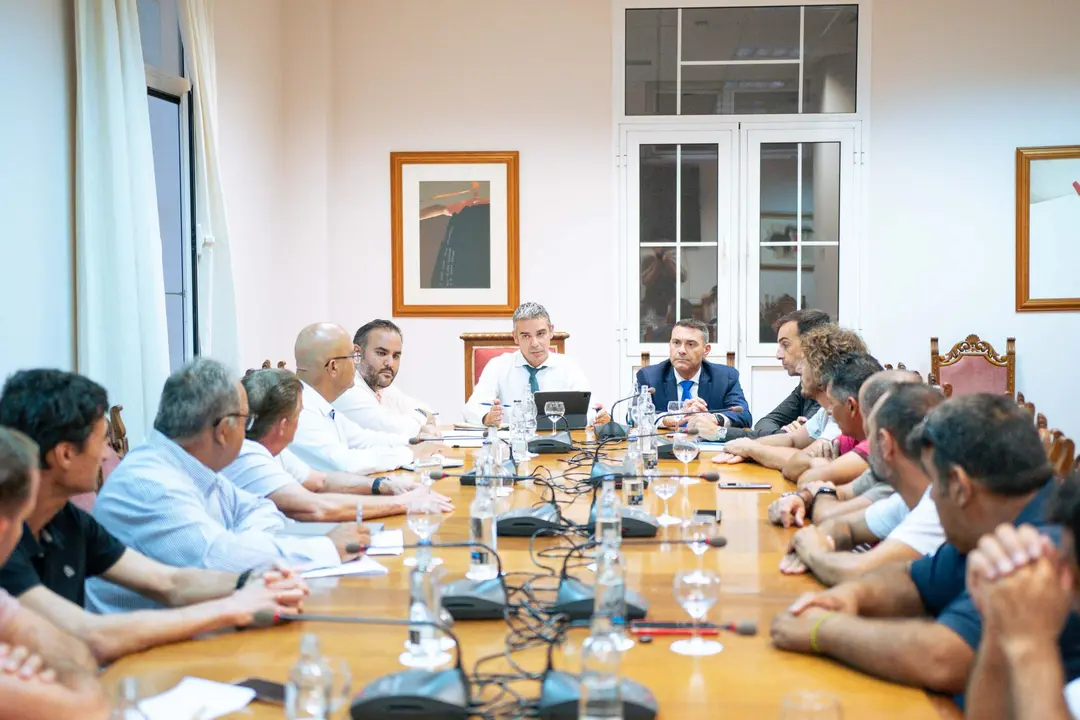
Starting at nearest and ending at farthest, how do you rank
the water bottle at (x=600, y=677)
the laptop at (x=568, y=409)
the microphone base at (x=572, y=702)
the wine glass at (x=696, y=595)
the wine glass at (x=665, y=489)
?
the water bottle at (x=600, y=677) < the microphone base at (x=572, y=702) < the wine glass at (x=696, y=595) < the wine glass at (x=665, y=489) < the laptop at (x=568, y=409)

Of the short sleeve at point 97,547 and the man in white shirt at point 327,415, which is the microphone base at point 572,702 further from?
the man in white shirt at point 327,415

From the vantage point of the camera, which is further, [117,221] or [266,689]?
[117,221]

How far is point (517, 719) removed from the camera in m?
1.65

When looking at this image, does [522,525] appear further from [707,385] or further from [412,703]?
[707,385]

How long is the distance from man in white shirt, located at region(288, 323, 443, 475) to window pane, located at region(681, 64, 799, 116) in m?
4.26

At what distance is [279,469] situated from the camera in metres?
3.34

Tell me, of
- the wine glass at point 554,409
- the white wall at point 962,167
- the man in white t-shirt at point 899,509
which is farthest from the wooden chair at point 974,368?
the man in white t-shirt at point 899,509

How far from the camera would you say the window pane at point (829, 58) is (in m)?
7.61

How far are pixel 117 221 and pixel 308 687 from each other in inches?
152

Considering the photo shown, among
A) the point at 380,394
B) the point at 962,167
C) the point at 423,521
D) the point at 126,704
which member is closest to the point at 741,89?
the point at 962,167

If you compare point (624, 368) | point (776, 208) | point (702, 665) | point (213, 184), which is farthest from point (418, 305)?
point (702, 665)

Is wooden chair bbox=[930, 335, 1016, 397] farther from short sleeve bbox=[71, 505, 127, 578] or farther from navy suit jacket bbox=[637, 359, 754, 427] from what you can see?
short sleeve bbox=[71, 505, 127, 578]

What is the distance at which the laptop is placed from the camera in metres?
5.13

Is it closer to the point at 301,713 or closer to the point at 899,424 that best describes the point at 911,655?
the point at 899,424
